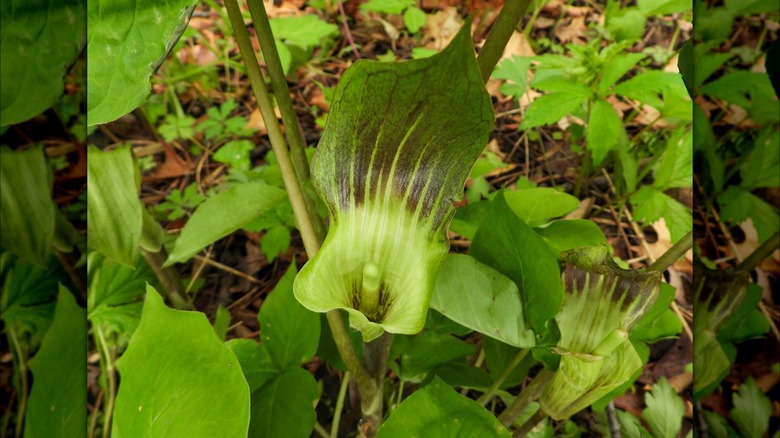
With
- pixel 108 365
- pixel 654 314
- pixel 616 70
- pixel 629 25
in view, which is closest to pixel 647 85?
pixel 616 70

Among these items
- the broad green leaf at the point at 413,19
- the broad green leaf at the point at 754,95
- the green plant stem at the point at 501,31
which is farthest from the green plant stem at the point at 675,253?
the broad green leaf at the point at 413,19

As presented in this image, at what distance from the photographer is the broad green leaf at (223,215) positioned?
0.65 metres

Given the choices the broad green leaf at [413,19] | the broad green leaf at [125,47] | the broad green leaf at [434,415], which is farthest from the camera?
the broad green leaf at [413,19]

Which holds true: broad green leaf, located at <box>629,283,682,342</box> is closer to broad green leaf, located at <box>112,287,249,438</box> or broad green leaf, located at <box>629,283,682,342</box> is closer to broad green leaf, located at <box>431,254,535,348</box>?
broad green leaf, located at <box>431,254,535,348</box>

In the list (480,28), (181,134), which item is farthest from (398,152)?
(480,28)

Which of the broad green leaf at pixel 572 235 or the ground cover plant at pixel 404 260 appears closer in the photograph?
the ground cover plant at pixel 404 260

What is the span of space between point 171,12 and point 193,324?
206 millimetres

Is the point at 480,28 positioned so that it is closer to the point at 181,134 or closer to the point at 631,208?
the point at 631,208

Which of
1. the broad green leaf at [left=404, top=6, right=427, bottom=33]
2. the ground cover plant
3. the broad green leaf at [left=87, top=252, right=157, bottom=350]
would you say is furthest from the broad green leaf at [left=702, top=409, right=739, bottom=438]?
the broad green leaf at [left=404, top=6, right=427, bottom=33]

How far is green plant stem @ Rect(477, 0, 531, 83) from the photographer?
39 centimetres

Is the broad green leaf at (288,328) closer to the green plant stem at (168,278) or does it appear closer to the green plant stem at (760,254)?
the green plant stem at (168,278)

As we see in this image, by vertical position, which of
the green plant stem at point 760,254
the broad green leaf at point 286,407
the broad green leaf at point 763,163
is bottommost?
the broad green leaf at point 286,407

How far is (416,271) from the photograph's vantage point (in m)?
0.43

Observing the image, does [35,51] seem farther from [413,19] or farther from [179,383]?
[413,19]
